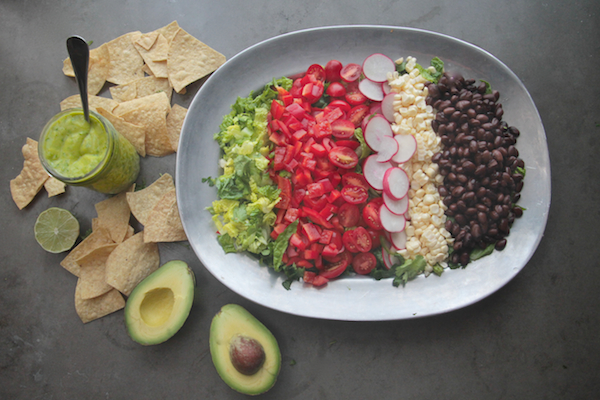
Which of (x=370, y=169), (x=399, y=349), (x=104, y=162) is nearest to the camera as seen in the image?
(x=104, y=162)

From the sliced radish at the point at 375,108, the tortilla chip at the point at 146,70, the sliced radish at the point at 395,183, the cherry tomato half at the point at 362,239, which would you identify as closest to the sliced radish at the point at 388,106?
the sliced radish at the point at 375,108

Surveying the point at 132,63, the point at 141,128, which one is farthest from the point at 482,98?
the point at 132,63

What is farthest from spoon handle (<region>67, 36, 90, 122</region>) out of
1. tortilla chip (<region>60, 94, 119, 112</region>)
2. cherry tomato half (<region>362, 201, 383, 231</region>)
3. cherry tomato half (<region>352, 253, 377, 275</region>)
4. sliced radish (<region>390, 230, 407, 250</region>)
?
sliced radish (<region>390, 230, 407, 250</region>)

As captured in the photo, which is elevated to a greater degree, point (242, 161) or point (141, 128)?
point (242, 161)

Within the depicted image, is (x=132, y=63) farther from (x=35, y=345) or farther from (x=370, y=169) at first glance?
(x=35, y=345)

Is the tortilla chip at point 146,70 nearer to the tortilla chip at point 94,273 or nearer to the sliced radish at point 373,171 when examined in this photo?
the tortilla chip at point 94,273

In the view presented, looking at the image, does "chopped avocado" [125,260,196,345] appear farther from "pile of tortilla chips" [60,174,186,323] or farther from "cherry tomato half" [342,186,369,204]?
"cherry tomato half" [342,186,369,204]

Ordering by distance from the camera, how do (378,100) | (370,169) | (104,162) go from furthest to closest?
(378,100) → (370,169) → (104,162)
